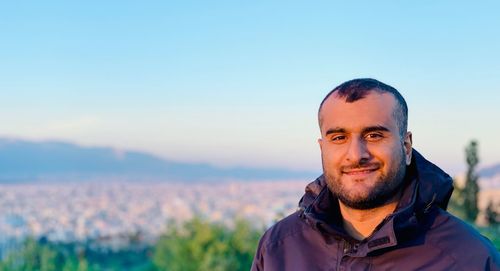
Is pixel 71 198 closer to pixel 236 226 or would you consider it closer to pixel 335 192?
pixel 236 226

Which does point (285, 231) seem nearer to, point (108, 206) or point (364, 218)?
point (364, 218)

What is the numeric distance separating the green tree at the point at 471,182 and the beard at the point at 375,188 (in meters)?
17.3

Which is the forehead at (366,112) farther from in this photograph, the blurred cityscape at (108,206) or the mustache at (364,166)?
the blurred cityscape at (108,206)

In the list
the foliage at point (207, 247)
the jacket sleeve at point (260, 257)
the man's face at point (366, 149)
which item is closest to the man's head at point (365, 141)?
the man's face at point (366, 149)

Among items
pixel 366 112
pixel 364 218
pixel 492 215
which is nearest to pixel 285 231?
pixel 364 218

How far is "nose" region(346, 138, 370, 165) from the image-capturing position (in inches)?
76.7

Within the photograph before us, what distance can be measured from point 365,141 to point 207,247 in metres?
15.8

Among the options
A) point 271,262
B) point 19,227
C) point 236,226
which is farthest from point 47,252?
point 271,262

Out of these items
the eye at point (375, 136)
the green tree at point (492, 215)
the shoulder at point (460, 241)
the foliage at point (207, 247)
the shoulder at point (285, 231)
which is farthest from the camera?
the green tree at point (492, 215)

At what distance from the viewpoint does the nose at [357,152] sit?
1948 mm

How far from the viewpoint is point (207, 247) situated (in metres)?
17.5

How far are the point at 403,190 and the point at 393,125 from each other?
20 centimetres

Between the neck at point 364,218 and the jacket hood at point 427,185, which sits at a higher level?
the jacket hood at point 427,185

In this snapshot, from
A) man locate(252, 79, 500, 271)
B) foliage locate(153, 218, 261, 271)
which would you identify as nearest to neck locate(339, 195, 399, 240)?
man locate(252, 79, 500, 271)
